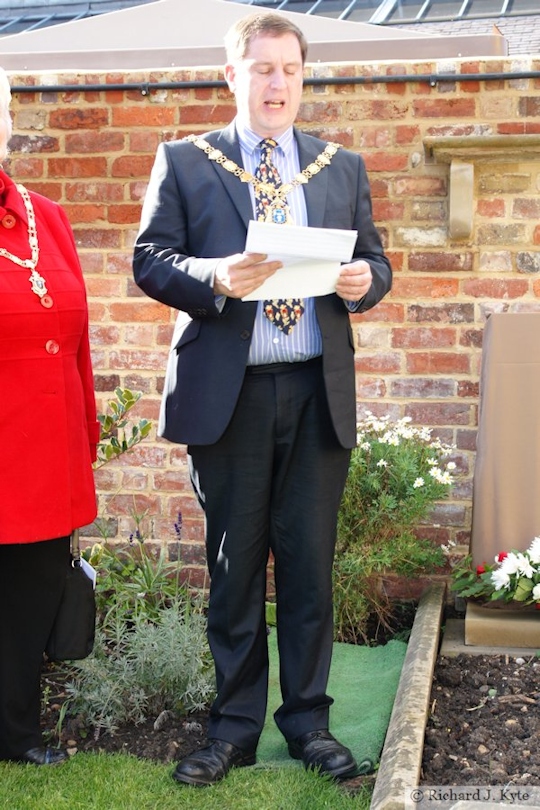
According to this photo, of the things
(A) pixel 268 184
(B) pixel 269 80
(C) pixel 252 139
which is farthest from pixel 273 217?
(B) pixel 269 80

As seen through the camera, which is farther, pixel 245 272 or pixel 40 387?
pixel 40 387

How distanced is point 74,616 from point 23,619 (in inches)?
5.6

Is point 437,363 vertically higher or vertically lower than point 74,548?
higher

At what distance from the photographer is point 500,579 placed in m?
3.70

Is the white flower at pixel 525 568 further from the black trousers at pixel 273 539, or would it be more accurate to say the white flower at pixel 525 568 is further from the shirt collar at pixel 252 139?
the shirt collar at pixel 252 139

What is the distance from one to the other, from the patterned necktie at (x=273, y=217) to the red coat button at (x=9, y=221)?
0.66 metres

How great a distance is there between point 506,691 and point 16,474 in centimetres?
169

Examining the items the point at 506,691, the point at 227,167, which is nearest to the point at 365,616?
the point at 506,691

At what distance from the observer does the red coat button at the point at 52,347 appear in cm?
278

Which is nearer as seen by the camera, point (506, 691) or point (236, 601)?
point (236, 601)

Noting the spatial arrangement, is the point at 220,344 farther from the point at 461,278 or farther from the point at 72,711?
the point at 461,278

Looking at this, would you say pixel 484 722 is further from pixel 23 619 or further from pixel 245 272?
pixel 245 272

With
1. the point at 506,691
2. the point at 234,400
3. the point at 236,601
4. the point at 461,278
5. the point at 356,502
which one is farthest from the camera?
the point at 461,278

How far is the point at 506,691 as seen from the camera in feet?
10.8
